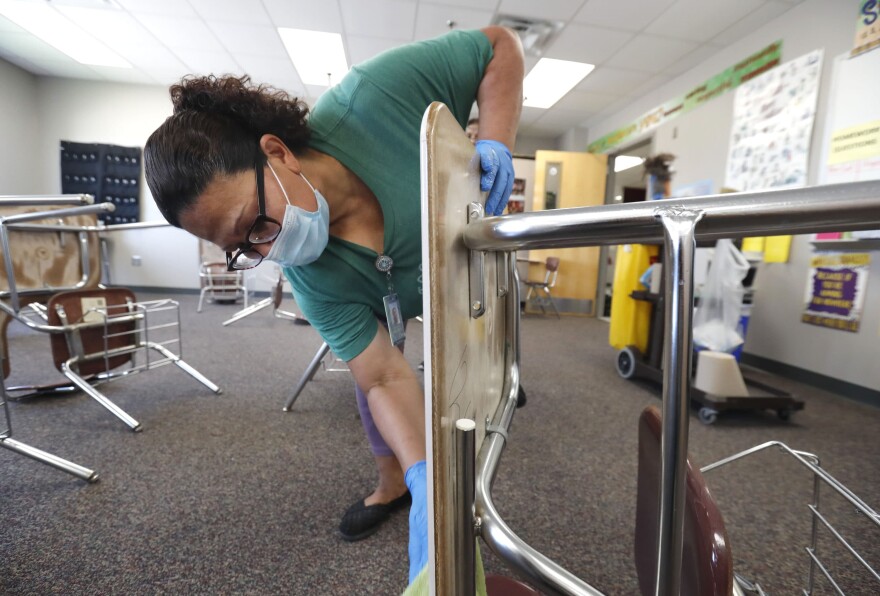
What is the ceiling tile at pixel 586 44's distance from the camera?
10.3 feet

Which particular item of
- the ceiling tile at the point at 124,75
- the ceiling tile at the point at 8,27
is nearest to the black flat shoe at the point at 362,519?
the ceiling tile at the point at 8,27

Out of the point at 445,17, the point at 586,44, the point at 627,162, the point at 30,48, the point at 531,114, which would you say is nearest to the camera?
the point at 445,17

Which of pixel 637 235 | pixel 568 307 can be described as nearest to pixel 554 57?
pixel 568 307

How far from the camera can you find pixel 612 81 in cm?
393

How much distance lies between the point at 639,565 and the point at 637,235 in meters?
0.51

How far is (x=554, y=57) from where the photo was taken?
355cm

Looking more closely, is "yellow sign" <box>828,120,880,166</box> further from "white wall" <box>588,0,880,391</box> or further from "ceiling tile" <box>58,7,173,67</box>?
"ceiling tile" <box>58,7,173,67</box>

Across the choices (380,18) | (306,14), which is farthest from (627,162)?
(306,14)

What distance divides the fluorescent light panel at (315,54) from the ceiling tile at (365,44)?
10 centimetres

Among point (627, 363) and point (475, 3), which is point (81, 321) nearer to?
point (627, 363)

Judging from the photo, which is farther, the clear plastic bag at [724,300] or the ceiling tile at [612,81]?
the ceiling tile at [612,81]

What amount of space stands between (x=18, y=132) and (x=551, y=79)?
5.89 m

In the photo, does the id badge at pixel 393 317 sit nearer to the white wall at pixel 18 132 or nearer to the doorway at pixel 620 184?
the doorway at pixel 620 184

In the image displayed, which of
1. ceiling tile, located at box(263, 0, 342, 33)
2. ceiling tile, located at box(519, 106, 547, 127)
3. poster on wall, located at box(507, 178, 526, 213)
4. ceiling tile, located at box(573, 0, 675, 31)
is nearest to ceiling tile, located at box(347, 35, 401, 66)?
ceiling tile, located at box(263, 0, 342, 33)
